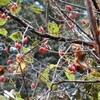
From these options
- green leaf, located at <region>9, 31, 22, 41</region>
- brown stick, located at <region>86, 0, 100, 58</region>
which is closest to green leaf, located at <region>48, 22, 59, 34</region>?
green leaf, located at <region>9, 31, 22, 41</region>

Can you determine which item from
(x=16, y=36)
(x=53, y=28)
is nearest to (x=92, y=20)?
(x=53, y=28)

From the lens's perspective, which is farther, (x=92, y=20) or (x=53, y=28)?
(x=53, y=28)

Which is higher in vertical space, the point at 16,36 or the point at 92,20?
the point at 92,20

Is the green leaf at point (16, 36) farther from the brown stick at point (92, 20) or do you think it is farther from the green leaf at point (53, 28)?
the brown stick at point (92, 20)

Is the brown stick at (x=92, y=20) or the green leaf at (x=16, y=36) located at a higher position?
the brown stick at (x=92, y=20)

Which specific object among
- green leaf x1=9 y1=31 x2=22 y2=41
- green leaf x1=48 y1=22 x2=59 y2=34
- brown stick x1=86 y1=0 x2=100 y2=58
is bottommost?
green leaf x1=9 y1=31 x2=22 y2=41

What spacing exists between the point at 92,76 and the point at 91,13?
0.65 metres

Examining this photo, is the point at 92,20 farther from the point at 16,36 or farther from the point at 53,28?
the point at 16,36

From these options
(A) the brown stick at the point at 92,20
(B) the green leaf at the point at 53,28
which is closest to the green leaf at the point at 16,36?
(B) the green leaf at the point at 53,28

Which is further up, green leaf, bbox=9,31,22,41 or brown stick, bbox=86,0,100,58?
brown stick, bbox=86,0,100,58

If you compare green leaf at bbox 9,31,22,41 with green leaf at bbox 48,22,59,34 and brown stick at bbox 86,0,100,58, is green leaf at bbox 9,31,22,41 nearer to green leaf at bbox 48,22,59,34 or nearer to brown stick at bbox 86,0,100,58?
green leaf at bbox 48,22,59,34

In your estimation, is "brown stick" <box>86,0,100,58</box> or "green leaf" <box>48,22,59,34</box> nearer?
"brown stick" <box>86,0,100,58</box>

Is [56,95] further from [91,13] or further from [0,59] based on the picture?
[0,59]

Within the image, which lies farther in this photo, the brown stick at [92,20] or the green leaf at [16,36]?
the green leaf at [16,36]
